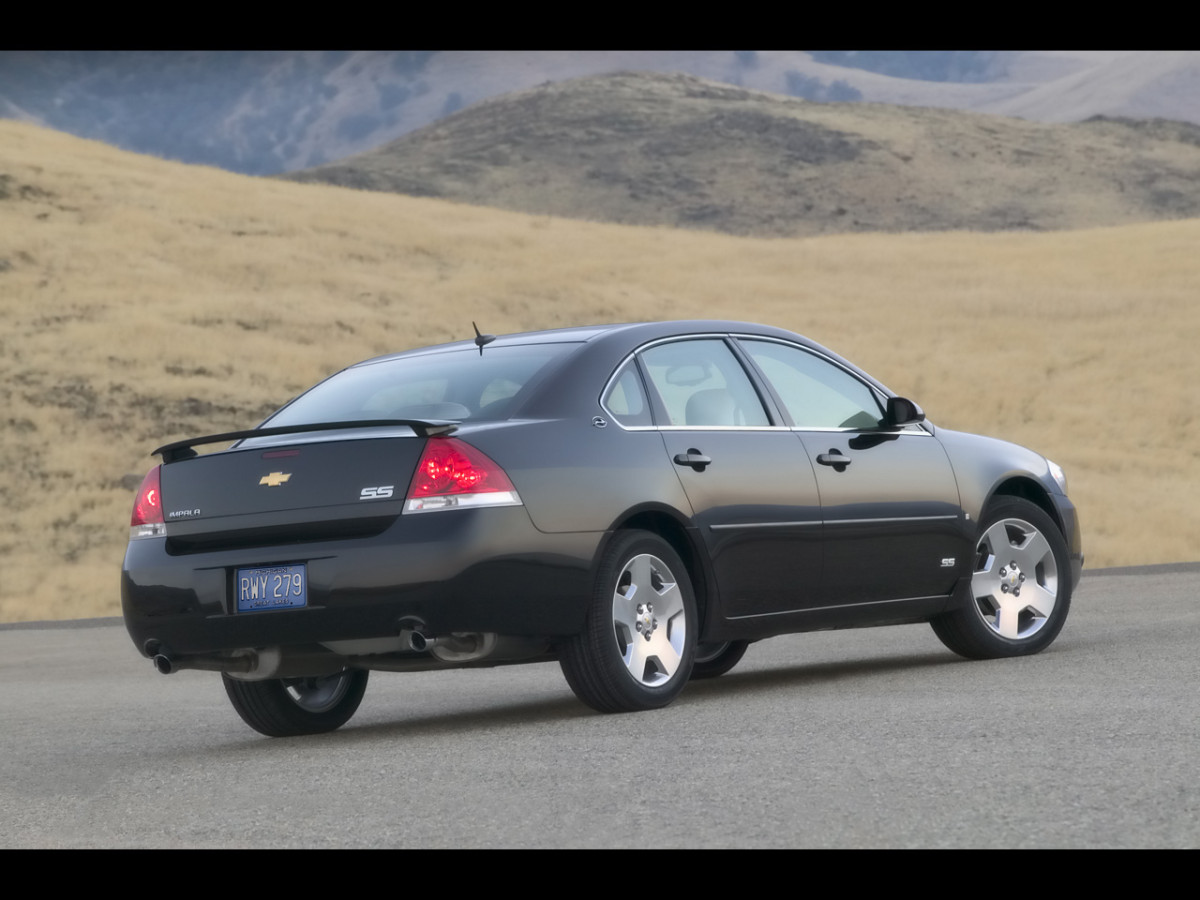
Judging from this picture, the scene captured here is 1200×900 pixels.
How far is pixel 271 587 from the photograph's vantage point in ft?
25.1

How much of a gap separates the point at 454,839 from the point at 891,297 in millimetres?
43157

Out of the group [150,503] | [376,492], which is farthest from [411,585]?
[150,503]

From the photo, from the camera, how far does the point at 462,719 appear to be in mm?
8852

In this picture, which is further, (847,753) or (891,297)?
(891,297)

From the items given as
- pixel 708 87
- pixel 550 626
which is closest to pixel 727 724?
pixel 550 626

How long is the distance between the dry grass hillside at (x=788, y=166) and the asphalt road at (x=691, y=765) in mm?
96171

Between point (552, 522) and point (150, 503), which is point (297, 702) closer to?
point (150, 503)

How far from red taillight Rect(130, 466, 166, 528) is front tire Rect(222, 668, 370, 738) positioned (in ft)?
2.60

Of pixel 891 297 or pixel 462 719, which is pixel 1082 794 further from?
pixel 891 297

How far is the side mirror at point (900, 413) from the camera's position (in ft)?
30.8

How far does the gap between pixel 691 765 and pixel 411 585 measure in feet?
4.88

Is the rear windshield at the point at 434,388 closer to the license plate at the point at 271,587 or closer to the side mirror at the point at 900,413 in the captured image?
the license plate at the point at 271,587

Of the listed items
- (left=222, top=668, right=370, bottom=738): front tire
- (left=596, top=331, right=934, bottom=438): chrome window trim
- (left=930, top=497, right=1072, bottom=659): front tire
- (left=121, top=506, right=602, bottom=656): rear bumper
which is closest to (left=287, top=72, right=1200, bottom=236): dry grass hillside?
(left=930, top=497, right=1072, bottom=659): front tire
